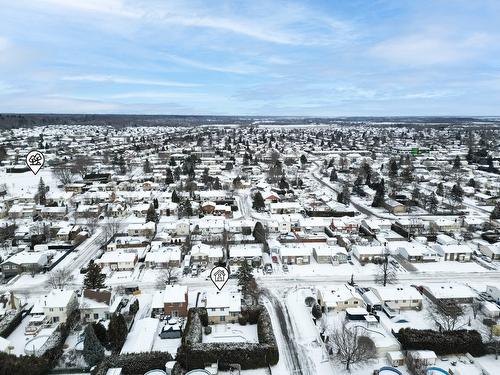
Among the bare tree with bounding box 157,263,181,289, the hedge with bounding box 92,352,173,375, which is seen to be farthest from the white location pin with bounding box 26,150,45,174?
the bare tree with bounding box 157,263,181,289

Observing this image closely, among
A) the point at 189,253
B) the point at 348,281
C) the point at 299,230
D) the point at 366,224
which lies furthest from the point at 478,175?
the point at 189,253

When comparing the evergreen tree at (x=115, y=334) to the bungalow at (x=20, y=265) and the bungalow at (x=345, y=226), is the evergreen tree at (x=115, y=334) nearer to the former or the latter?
the bungalow at (x=20, y=265)

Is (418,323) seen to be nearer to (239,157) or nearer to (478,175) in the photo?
(478,175)

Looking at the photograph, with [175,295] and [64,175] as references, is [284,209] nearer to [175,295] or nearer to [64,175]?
[175,295]

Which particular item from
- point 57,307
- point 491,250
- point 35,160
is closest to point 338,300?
point 57,307

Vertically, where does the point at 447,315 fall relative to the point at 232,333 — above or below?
above

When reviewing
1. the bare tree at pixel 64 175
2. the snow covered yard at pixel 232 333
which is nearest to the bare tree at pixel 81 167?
the bare tree at pixel 64 175

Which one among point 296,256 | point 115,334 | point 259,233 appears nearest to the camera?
point 115,334
